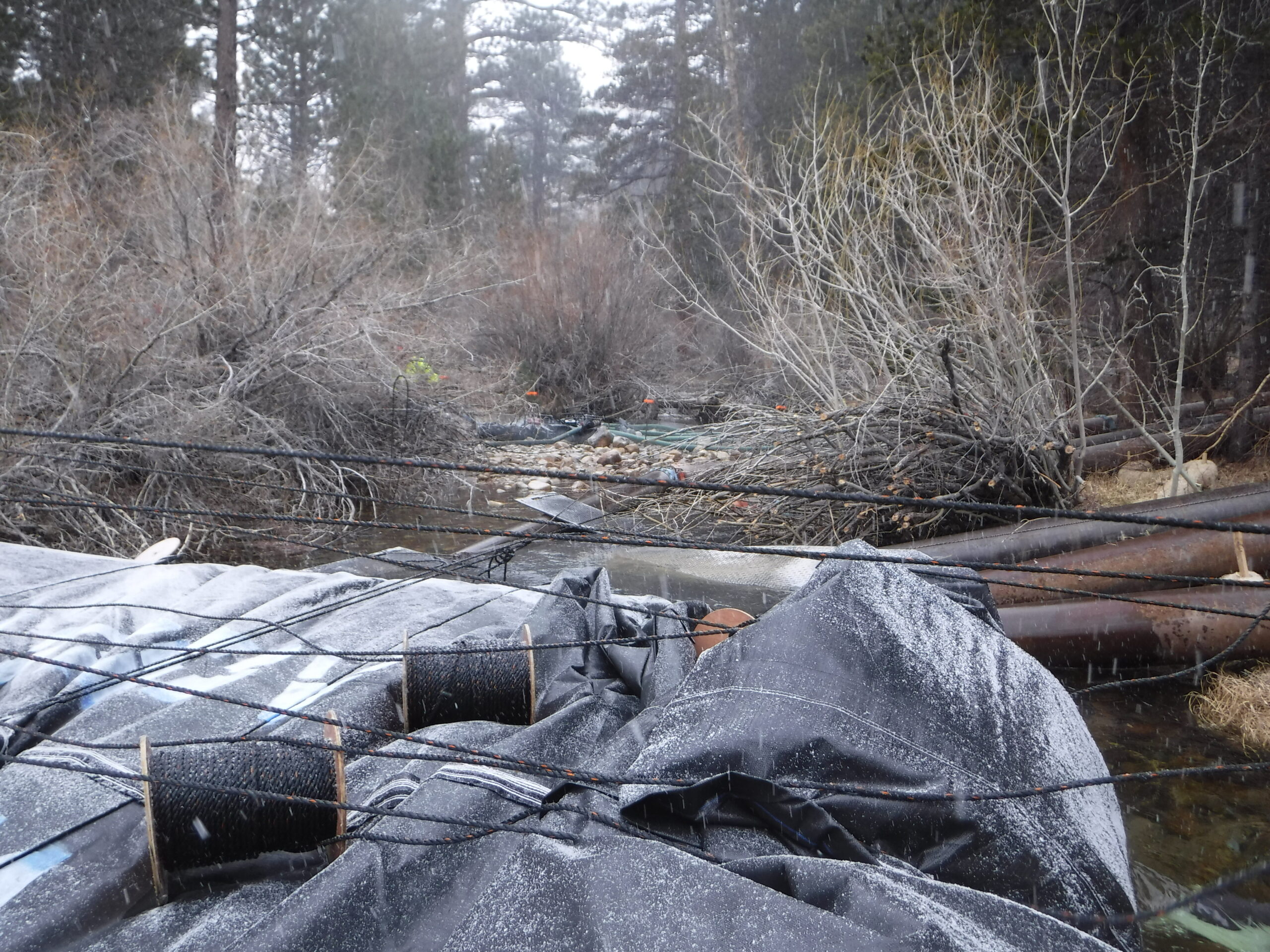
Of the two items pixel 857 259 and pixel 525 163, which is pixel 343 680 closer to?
pixel 857 259

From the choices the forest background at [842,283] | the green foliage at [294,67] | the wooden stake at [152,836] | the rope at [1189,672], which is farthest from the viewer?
the green foliage at [294,67]

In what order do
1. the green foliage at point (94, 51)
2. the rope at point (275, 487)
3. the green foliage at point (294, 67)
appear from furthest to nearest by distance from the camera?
the green foliage at point (294, 67), the green foliage at point (94, 51), the rope at point (275, 487)

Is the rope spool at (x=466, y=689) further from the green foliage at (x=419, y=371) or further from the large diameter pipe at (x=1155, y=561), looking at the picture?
the green foliage at (x=419, y=371)

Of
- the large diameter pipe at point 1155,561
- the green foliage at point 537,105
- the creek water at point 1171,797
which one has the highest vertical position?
the green foliage at point 537,105

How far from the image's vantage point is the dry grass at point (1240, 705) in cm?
391

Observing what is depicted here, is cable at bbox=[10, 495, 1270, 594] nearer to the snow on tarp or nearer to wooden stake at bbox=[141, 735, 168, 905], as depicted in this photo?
the snow on tarp

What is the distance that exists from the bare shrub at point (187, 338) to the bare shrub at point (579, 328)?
460 centimetres

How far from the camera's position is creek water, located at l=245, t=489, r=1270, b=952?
276cm

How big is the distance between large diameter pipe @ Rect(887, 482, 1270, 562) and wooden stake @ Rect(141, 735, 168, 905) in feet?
12.5

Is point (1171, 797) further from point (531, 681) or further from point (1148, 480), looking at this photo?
point (1148, 480)

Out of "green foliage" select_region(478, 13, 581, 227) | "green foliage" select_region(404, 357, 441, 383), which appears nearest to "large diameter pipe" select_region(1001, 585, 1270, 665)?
"green foliage" select_region(404, 357, 441, 383)

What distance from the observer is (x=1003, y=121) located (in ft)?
21.6

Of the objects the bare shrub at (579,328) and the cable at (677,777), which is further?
the bare shrub at (579,328)

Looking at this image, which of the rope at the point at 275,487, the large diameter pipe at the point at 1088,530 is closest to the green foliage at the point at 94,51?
the rope at the point at 275,487
